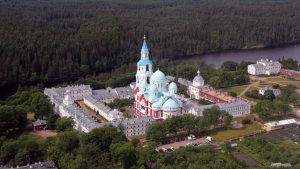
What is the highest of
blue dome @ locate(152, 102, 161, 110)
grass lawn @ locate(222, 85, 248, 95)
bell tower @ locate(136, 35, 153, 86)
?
bell tower @ locate(136, 35, 153, 86)

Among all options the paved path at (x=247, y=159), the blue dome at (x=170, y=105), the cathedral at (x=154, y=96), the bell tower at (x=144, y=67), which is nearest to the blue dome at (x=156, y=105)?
the cathedral at (x=154, y=96)

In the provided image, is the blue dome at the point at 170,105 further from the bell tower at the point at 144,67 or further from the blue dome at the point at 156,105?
the bell tower at the point at 144,67

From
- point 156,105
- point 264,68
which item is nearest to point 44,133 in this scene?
point 156,105

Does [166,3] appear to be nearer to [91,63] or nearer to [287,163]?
[91,63]

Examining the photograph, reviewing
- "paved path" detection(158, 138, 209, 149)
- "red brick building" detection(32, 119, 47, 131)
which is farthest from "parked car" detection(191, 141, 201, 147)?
"red brick building" detection(32, 119, 47, 131)

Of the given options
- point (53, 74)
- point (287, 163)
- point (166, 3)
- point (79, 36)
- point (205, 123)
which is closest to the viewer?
point (287, 163)

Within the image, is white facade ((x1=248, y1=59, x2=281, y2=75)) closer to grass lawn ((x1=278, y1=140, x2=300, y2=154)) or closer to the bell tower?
the bell tower

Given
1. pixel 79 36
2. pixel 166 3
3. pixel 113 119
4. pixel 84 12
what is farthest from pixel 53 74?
pixel 166 3
